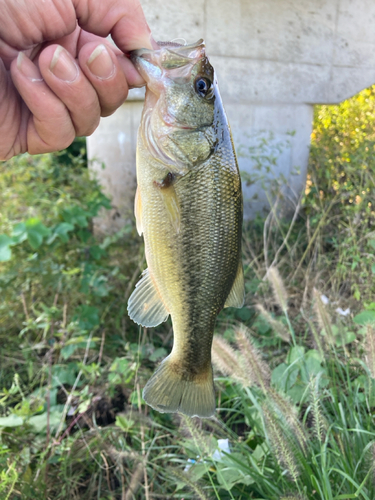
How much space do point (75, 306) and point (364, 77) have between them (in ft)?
15.6

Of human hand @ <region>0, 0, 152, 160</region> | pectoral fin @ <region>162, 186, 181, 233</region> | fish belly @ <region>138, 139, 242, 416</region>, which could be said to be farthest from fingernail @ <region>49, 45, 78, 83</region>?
pectoral fin @ <region>162, 186, 181, 233</region>

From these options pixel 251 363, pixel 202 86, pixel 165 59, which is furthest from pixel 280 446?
pixel 165 59

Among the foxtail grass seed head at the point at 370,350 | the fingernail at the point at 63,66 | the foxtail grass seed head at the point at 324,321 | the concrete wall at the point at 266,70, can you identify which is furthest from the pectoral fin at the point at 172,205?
the concrete wall at the point at 266,70

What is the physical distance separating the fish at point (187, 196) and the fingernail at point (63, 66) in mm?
207

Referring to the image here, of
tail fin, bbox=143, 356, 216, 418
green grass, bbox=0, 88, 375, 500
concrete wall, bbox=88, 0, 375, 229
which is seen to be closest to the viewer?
tail fin, bbox=143, 356, 216, 418

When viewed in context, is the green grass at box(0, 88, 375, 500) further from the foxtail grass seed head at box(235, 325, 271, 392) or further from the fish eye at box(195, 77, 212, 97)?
the fish eye at box(195, 77, 212, 97)

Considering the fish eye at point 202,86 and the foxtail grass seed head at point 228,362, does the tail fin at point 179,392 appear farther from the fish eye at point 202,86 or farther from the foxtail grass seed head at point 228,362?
the fish eye at point 202,86

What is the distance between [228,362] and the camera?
1.74 metres

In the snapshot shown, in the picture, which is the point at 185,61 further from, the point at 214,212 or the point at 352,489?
the point at 352,489

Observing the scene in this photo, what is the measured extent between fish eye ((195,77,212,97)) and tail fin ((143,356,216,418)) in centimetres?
95

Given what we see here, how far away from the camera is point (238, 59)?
14.9 feet

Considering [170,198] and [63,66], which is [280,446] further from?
[63,66]

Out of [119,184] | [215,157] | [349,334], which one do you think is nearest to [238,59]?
[119,184]

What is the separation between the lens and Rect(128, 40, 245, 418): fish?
126 centimetres
